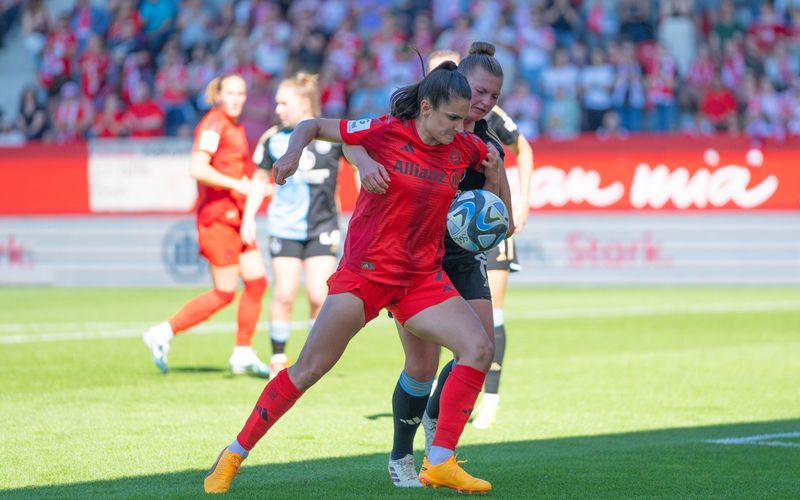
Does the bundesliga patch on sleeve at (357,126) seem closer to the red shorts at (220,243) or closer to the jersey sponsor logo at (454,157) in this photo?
the jersey sponsor logo at (454,157)

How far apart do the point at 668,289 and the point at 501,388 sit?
11072mm

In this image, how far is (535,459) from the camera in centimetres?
751

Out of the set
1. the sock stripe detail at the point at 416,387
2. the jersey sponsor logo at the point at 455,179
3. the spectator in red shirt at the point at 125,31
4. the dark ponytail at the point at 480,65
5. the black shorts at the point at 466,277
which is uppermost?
A: the spectator in red shirt at the point at 125,31

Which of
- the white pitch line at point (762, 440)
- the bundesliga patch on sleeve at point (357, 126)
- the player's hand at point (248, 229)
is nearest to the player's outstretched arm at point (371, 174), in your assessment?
the bundesliga patch on sleeve at point (357, 126)

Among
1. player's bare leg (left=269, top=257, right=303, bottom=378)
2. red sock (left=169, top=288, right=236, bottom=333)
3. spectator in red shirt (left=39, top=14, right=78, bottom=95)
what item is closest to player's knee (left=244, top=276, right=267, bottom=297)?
red sock (left=169, top=288, right=236, bottom=333)

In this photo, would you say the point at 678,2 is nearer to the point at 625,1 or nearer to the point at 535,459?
the point at 625,1

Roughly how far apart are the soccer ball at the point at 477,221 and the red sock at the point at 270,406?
1064mm

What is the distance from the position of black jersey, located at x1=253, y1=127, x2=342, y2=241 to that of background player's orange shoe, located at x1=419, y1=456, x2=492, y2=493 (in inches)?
197

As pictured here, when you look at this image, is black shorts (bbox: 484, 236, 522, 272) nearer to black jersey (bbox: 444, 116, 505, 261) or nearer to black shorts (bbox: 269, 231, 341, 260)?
black jersey (bbox: 444, 116, 505, 261)

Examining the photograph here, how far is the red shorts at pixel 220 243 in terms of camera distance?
11375 millimetres

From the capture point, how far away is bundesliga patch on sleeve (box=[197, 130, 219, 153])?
1121cm

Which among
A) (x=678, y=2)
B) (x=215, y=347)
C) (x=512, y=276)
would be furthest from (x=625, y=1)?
(x=215, y=347)

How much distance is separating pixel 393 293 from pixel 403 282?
0.07 metres

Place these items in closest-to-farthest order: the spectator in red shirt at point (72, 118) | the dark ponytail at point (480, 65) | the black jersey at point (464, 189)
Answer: the black jersey at point (464, 189), the dark ponytail at point (480, 65), the spectator in red shirt at point (72, 118)
